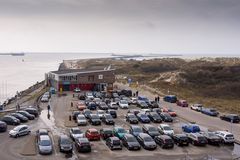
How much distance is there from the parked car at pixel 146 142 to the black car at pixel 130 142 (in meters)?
0.69

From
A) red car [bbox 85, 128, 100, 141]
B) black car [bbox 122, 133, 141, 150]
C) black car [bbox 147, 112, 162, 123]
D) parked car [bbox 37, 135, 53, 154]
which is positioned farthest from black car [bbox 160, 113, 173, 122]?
parked car [bbox 37, 135, 53, 154]

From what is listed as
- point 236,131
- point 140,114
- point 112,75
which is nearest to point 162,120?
point 140,114

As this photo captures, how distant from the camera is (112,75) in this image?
3359 inches

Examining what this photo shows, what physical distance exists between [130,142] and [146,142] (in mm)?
1537

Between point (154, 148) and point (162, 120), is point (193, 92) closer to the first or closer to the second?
point (162, 120)

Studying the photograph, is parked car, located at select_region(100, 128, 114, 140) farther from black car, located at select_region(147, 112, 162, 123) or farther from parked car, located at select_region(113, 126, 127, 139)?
black car, located at select_region(147, 112, 162, 123)

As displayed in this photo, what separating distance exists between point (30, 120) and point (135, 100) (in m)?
21.7

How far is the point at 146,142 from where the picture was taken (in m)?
35.8

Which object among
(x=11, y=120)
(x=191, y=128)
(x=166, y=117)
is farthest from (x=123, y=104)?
(x=191, y=128)

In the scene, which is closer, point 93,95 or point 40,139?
point 40,139

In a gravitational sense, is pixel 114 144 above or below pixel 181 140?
below

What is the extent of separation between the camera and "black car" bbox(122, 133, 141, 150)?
35031mm

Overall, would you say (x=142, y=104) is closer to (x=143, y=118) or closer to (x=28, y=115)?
(x=143, y=118)

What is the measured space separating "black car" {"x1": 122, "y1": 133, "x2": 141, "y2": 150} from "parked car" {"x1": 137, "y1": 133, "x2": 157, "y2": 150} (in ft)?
2.27
